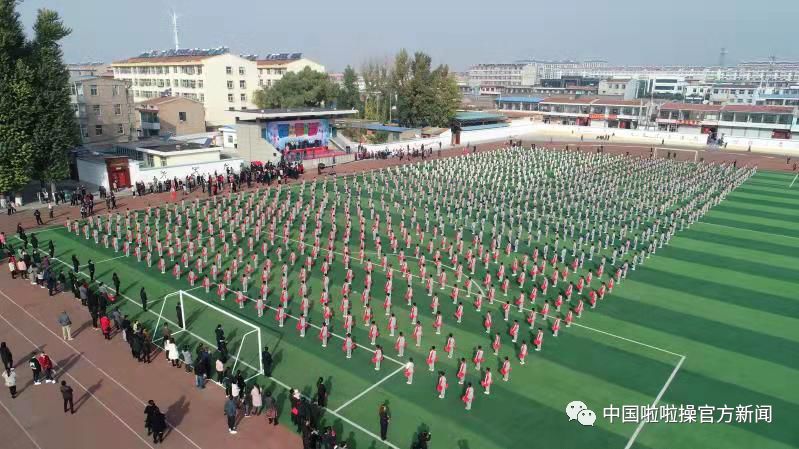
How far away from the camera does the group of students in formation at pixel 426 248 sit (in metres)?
19.2

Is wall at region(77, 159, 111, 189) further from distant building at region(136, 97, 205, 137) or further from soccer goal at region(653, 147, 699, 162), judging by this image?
soccer goal at region(653, 147, 699, 162)

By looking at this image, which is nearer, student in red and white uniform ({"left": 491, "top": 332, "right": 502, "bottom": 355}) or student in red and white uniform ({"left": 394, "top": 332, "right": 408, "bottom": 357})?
student in red and white uniform ({"left": 394, "top": 332, "right": 408, "bottom": 357})

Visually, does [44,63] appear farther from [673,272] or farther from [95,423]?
[673,272]

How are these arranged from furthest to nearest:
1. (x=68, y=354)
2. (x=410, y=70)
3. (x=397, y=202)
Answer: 1. (x=410, y=70)
2. (x=397, y=202)
3. (x=68, y=354)

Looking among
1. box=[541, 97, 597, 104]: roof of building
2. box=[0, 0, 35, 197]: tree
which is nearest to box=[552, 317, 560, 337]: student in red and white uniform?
box=[0, 0, 35, 197]: tree

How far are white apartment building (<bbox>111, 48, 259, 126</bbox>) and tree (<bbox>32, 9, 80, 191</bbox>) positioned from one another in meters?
44.2

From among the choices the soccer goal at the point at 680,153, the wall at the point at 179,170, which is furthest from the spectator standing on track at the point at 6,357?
the soccer goal at the point at 680,153

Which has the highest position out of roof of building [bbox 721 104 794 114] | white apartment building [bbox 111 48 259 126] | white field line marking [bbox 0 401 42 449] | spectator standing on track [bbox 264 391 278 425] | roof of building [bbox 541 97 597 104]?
white apartment building [bbox 111 48 259 126]

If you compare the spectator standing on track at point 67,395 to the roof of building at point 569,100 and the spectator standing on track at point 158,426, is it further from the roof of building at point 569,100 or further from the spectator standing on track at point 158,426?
the roof of building at point 569,100

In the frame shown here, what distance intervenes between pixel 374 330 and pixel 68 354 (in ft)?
31.7

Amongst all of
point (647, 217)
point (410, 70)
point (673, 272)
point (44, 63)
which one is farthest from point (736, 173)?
point (44, 63)

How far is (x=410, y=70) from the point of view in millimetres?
80750

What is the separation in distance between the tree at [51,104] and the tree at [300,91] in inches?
1634

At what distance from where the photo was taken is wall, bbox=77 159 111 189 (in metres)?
39.5
